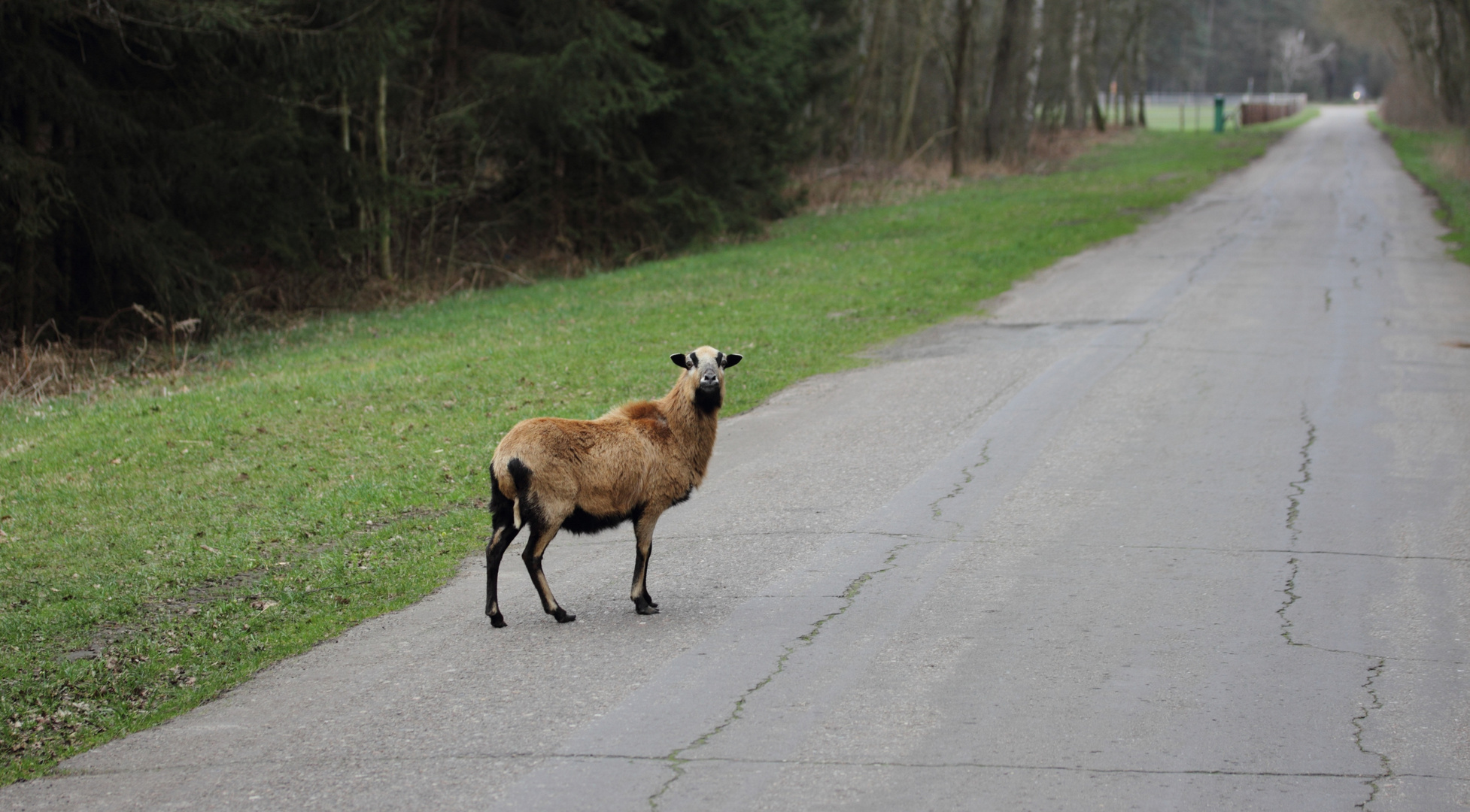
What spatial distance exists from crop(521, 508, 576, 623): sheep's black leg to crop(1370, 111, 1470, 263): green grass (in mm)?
20308

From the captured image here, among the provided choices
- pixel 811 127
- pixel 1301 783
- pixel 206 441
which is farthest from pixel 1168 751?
Result: pixel 811 127

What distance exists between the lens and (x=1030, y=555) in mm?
7660

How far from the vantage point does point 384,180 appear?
22.1 meters

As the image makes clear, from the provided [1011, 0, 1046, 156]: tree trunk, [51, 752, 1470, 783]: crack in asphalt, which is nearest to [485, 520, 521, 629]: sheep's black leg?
[51, 752, 1470, 783]: crack in asphalt

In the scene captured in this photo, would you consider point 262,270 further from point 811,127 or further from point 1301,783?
point 1301,783

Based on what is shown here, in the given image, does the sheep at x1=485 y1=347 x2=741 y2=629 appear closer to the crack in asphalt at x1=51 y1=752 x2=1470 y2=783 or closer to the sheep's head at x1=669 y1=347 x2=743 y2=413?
the sheep's head at x1=669 y1=347 x2=743 y2=413

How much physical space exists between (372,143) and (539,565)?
2060cm

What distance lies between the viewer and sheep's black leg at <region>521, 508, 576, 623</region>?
20.6ft

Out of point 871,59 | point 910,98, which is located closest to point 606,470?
point 871,59

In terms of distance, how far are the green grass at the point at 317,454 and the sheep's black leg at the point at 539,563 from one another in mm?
247

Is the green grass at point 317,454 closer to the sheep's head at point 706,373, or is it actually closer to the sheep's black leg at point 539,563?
the sheep's black leg at point 539,563

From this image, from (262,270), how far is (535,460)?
2021 cm

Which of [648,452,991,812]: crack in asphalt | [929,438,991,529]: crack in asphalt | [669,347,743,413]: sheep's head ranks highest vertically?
[669,347,743,413]: sheep's head

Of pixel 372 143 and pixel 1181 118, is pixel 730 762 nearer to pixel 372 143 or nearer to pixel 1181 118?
pixel 372 143
